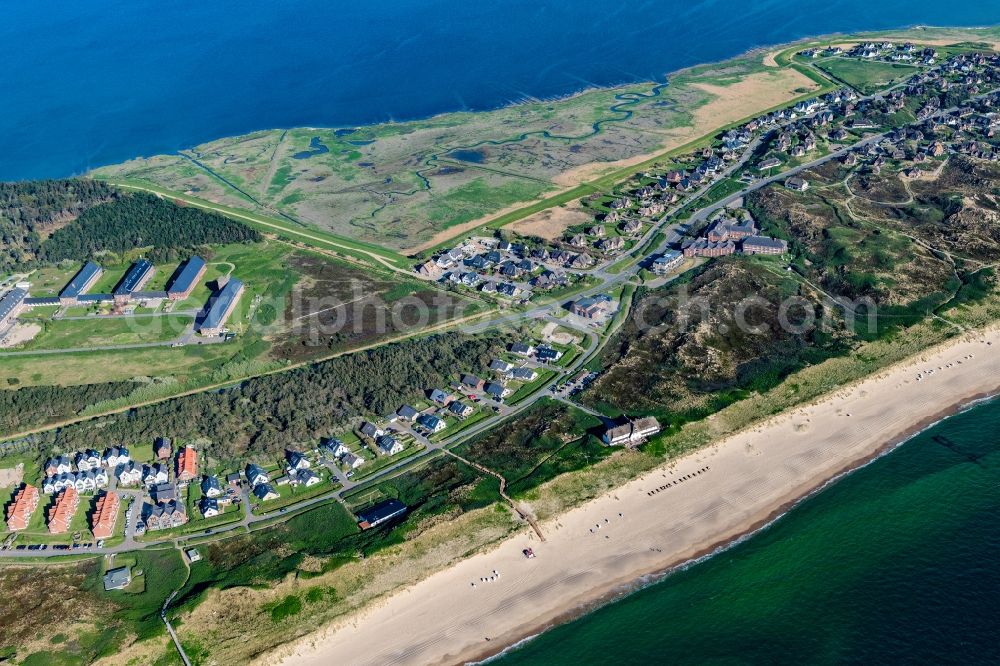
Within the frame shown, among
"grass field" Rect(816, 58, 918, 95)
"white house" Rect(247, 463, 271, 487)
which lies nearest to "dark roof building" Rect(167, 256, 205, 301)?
"white house" Rect(247, 463, 271, 487)

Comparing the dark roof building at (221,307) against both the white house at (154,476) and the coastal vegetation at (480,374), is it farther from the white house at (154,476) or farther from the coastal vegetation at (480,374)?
the white house at (154,476)

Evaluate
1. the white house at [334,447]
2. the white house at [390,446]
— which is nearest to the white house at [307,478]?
the white house at [334,447]

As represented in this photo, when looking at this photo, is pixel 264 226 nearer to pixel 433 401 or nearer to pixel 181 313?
pixel 181 313

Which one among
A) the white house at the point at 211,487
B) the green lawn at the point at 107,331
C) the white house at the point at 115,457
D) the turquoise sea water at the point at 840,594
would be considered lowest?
the turquoise sea water at the point at 840,594

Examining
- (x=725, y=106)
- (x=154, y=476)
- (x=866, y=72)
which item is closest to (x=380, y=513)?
(x=154, y=476)

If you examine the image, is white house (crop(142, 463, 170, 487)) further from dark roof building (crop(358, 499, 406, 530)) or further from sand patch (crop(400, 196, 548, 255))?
sand patch (crop(400, 196, 548, 255))

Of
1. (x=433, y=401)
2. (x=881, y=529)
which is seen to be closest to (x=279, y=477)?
(x=433, y=401)

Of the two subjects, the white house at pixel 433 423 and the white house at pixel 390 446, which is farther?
the white house at pixel 433 423

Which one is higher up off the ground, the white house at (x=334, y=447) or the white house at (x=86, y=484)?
the white house at (x=86, y=484)
